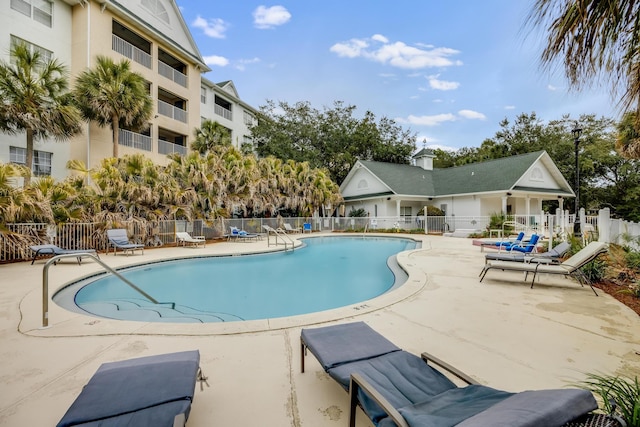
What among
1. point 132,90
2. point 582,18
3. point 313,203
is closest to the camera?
point 582,18

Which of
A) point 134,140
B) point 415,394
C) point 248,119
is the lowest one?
point 415,394

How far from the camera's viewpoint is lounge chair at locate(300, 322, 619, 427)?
4.13 feet

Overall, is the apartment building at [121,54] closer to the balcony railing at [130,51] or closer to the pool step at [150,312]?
the balcony railing at [130,51]

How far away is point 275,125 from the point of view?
31.5 metres

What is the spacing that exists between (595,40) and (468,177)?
81.8ft

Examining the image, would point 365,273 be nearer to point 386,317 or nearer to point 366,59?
point 386,317

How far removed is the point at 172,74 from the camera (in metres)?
22.0

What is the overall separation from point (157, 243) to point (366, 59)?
76.4 feet

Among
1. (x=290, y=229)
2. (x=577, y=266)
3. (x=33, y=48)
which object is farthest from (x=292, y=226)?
(x=577, y=266)

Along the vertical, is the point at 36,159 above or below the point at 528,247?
above

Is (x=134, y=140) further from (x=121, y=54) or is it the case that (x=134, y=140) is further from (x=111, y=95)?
(x=121, y=54)

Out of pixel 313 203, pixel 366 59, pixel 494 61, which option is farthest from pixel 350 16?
pixel 494 61

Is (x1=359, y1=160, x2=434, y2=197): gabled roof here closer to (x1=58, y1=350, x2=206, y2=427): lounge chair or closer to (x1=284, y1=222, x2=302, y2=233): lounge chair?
(x1=284, y1=222, x2=302, y2=233): lounge chair

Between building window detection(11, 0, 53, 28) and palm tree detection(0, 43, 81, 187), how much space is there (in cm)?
304
